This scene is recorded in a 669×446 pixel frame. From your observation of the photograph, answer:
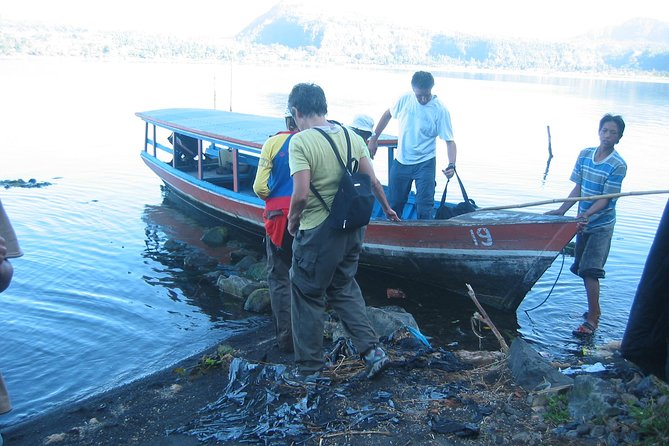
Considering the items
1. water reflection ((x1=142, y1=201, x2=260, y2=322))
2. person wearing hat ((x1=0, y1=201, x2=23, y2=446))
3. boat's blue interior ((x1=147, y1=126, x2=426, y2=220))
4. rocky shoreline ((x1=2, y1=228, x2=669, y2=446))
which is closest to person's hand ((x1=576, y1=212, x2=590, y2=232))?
rocky shoreline ((x1=2, y1=228, x2=669, y2=446))

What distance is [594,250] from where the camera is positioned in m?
6.45

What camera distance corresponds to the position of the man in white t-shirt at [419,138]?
296 inches

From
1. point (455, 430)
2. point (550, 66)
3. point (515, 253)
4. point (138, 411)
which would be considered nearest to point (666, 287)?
point (455, 430)

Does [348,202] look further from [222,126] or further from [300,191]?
[222,126]

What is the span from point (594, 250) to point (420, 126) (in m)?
2.55

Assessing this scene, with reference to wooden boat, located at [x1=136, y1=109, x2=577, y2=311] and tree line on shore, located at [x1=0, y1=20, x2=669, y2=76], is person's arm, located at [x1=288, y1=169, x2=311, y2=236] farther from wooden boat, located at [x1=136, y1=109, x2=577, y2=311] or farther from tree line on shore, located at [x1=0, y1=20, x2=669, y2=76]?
tree line on shore, located at [x1=0, y1=20, x2=669, y2=76]

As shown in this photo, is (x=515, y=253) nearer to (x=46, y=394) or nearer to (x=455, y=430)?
(x=455, y=430)

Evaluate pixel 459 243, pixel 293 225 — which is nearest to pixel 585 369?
pixel 293 225

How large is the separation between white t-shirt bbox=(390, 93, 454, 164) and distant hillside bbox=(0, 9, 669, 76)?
96.5m

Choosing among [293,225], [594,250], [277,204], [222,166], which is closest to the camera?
[293,225]

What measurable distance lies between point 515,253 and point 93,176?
13290 mm

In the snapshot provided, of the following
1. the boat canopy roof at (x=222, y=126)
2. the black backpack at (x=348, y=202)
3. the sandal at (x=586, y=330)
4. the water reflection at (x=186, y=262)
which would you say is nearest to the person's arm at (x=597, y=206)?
the sandal at (x=586, y=330)

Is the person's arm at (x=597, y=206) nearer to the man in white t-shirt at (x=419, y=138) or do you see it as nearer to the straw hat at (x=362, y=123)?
the man in white t-shirt at (x=419, y=138)

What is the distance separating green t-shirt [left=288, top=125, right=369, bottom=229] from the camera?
4.15 meters
